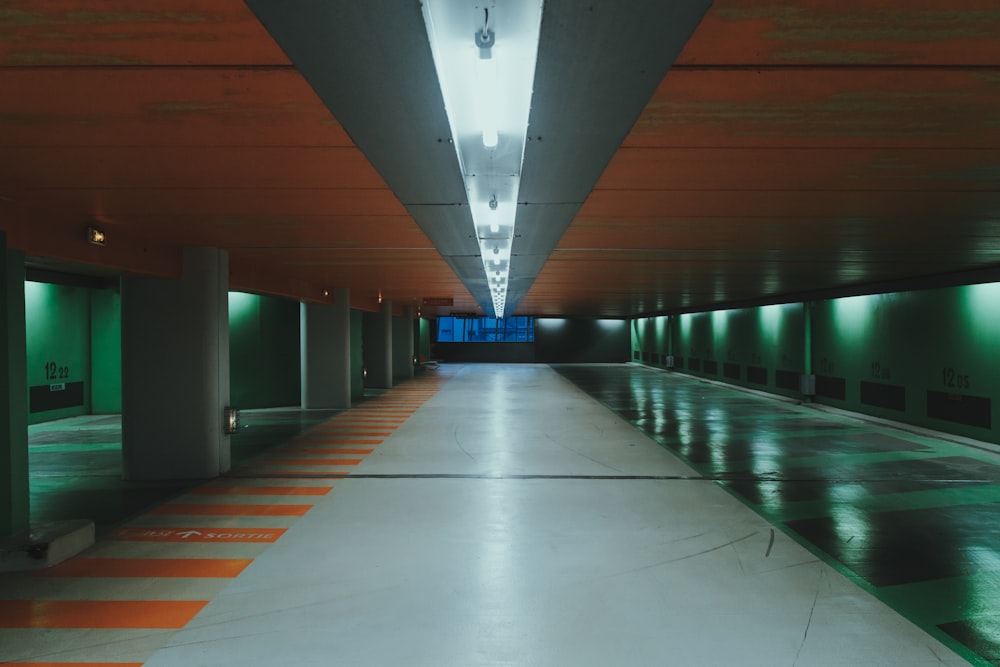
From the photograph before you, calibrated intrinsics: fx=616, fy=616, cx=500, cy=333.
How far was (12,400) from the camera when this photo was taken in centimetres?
575

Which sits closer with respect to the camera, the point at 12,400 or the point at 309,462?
the point at 12,400

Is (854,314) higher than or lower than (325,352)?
higher

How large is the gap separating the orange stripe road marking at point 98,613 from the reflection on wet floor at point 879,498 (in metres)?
5.27

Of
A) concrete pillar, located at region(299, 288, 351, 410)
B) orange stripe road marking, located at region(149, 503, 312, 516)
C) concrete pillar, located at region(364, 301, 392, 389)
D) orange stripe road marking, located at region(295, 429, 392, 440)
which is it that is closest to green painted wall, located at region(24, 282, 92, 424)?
concrete pillar, located at region(299, 288, 351, 410)

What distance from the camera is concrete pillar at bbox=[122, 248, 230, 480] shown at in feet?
28.4

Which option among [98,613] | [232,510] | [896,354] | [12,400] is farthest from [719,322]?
[98,613]

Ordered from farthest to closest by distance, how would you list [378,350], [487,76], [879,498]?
[378,350]
[879,498]
[487,76]

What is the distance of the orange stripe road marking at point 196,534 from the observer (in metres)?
6.15

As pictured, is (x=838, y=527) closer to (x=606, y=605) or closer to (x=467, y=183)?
(x=606, y=605)

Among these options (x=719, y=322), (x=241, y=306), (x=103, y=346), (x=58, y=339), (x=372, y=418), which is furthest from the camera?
(x=719, y=322)

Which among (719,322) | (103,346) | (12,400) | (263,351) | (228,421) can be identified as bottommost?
(228,421)

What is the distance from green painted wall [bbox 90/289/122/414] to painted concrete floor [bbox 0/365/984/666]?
25.1ft

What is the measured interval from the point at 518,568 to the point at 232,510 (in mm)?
3748

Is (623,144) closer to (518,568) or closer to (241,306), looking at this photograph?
(518,568)
